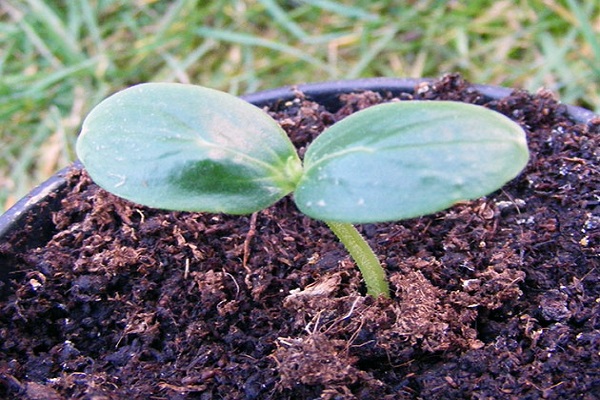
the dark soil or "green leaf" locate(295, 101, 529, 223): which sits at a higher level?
"green leaf" locate(295, 101, 529, 223)

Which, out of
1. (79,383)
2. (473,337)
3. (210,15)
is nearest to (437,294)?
(473,337)

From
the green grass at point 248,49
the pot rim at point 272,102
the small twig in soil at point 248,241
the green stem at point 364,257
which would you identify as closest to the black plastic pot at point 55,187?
the pot rim at point 272,102

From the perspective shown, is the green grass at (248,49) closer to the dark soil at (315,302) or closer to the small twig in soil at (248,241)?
the dark soil at (315,302)

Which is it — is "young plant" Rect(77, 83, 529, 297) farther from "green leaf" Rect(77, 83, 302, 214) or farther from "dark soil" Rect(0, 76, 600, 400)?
"dark soil" Rect(0, 76, 600, 400)

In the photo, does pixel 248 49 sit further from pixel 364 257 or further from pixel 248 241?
pixel 364 257

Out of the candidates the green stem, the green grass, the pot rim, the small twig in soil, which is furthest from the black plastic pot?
the green grass
